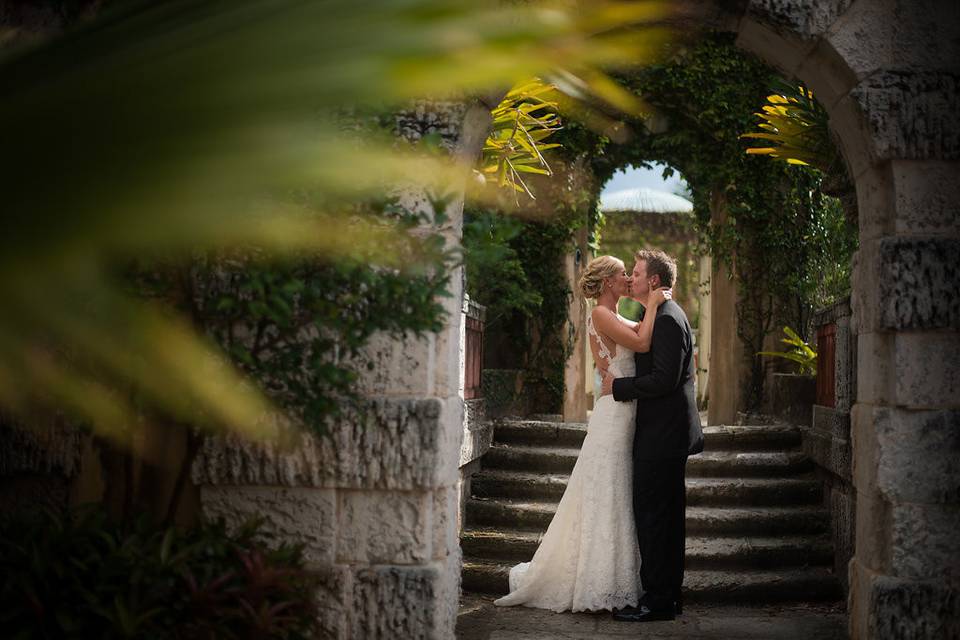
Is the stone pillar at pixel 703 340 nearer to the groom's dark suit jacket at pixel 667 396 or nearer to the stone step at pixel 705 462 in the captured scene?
the stone step at pixel 705 462

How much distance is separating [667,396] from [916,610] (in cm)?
154

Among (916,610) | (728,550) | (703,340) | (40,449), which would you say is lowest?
(728,550)

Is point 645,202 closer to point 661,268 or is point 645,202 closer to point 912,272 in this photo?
point 661,268

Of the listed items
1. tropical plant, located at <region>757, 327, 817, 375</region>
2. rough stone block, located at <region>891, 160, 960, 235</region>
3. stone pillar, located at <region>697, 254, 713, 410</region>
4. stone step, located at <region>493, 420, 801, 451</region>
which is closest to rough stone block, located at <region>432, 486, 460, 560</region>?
rough stone block, located at <region>891, 160, 960, 235</region>

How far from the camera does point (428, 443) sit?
3.41 metres

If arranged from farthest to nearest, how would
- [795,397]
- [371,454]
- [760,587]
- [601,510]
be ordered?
[795,397], [760,587], [601,510], [371,454]

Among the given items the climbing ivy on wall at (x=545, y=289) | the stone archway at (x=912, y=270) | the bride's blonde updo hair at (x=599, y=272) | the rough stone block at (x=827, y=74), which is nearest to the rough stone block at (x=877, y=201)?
the stone archway at (x=912, y=270)

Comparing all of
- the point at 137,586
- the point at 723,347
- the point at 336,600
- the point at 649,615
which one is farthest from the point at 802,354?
the point at 137,586

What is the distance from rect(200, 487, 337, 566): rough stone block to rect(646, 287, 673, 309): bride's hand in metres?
2.07

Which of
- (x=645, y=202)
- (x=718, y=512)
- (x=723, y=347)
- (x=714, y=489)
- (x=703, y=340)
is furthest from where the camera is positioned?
(x=645, y=202)

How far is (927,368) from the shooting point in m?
3.57

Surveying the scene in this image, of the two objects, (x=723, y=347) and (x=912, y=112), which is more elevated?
(x=912, y=112)

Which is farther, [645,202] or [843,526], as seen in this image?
[645,202]

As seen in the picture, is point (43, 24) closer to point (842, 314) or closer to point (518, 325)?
point (842, 314)
